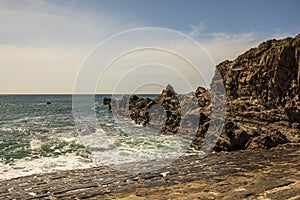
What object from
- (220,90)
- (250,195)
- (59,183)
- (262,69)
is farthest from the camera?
(220,90)

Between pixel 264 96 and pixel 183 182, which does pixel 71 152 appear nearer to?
pixel 183 182

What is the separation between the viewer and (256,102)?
3075 centimetres

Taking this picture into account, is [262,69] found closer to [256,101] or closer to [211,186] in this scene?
[256,101]

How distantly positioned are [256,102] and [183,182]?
21.1 meters

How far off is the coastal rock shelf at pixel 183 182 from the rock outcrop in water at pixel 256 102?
6.51m

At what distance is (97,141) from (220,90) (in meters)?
16.3

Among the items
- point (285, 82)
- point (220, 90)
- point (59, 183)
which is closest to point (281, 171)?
point (59, 183)

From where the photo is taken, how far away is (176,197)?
10.1 metres

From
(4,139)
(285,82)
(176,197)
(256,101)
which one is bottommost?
(4,139)

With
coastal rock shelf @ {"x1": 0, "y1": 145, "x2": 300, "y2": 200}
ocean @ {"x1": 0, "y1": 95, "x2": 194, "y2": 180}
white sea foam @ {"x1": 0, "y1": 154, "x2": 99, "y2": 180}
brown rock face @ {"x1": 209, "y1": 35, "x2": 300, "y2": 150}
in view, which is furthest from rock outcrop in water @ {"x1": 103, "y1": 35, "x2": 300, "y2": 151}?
white sea foam @ {"x1": 0, "y1": 154, "x2": 99, "y2": 180}

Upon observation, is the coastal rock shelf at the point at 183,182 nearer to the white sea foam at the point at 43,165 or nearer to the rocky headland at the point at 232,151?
the rocky headland at the point at 232,151

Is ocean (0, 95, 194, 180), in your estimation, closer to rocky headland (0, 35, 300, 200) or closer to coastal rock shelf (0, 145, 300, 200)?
rocky headland (0, 35, 300, 200)

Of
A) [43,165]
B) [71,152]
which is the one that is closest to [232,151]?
[43,165]

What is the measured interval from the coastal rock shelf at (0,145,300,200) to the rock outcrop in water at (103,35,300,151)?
6.51 metres
